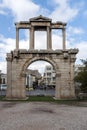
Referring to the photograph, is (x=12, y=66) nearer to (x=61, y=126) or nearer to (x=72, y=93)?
(x=72, y=93)

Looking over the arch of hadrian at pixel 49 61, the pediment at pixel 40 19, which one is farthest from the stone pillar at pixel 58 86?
the pediment at pixel 40 19

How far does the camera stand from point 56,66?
39781 mm

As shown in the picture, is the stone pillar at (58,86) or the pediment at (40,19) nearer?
the stone pillar at (58,86)

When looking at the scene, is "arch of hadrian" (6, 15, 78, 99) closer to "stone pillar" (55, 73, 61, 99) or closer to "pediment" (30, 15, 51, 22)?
"stone pillar" (55, 73, 61, 99)

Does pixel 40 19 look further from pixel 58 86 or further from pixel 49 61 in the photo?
pixel 58 86

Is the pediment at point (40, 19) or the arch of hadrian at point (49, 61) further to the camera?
the pediment at point (40, 19)

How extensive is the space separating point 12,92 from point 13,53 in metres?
4.88

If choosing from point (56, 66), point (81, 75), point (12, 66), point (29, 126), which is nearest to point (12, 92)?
point (12, 66)

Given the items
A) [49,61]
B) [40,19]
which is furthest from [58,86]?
Result: [40,19]

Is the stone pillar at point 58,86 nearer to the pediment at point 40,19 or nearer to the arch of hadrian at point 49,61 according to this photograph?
the arch of hadrian at point 49,61

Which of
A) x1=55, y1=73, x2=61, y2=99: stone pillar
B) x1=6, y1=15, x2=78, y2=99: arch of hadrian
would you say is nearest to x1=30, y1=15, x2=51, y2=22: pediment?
x1=6, y1=15, x2=78, y2=99: arch of hadrian

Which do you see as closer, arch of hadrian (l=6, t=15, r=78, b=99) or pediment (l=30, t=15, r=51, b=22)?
arch of hadrian (l=6, t=15, r=78, b=99)

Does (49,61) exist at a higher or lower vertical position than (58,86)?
higher

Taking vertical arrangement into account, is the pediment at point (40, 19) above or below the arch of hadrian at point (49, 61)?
above
